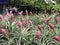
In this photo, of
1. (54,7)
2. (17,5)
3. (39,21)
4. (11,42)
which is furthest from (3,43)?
(17,5)

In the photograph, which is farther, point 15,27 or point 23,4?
point 23,4

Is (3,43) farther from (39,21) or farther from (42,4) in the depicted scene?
(42,4)

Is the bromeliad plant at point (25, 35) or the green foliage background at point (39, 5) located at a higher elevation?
the bromeliad plant at point (25, 35)

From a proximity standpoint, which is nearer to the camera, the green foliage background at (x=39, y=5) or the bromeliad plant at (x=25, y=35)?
the bromeliad plant at (x=25, y=35)

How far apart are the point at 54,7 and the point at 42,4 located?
0.45 metres

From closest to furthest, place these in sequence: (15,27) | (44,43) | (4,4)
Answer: (44,43) → (15,27) → (4,4)

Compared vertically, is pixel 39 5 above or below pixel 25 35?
below

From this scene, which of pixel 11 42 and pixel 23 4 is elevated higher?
pixel 11 42

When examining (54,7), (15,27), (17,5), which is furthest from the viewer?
(17,5)

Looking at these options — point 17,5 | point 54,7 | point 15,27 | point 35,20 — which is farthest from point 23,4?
point 15,27

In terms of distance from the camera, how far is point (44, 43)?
3568 mm

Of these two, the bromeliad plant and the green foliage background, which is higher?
A: the bromeliad plant

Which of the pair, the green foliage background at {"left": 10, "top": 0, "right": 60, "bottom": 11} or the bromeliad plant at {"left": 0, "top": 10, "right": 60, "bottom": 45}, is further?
the green foliage background at {"left": 10, "top": 0, "right": 60, "bottom": 11}

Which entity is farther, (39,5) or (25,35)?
(39,5)
